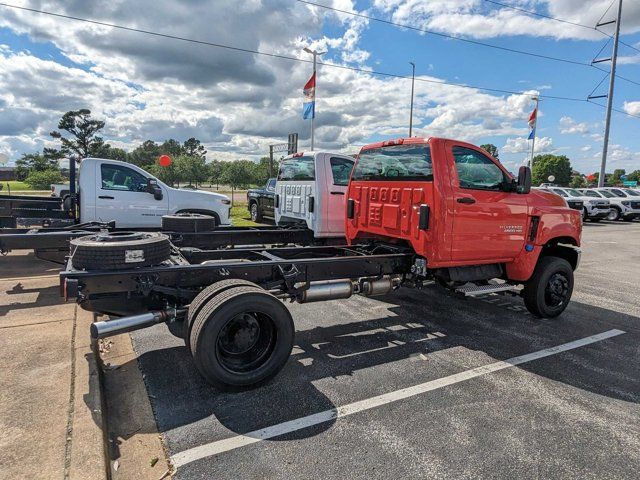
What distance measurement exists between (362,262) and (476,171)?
1823 mm

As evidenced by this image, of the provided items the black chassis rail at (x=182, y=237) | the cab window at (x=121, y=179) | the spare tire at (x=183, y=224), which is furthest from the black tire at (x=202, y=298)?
the cab window at (x=121, y=179)

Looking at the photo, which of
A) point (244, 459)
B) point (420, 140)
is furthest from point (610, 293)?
point (244, 459)

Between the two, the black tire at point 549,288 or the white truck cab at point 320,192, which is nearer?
the black tire at point 549,288

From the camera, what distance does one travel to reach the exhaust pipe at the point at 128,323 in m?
3.26

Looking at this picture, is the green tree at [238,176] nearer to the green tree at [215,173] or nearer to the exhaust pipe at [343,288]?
the green tree at [215,173]

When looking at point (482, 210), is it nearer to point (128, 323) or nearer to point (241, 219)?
point (128, 323)

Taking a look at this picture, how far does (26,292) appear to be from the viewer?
601 centimetres

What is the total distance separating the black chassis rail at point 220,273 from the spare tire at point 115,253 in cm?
7

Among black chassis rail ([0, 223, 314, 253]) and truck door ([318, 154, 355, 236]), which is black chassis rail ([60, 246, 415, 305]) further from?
truck door ([318, 154, 355, 236])

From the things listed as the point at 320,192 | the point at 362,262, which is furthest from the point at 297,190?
the point at 362,262

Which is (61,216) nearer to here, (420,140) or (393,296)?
(393,296)

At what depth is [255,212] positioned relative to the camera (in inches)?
680

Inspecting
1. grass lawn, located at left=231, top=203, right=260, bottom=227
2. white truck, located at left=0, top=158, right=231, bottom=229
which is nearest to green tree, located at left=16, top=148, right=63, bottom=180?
grass lawn, located at left=231, top=203, right=260, bottom=227

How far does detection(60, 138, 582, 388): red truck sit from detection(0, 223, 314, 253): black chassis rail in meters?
0.71
